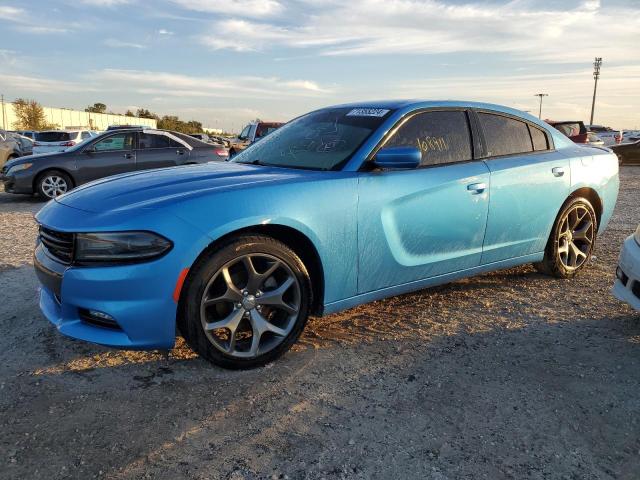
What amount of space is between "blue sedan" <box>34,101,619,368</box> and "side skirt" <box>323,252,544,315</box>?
0.01 meters

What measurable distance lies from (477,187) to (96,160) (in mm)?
8421

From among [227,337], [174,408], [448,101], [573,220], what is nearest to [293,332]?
[227,337]

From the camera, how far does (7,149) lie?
13.9 metres

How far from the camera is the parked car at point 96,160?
973 centimetres

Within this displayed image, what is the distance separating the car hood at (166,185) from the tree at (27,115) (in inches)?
2346

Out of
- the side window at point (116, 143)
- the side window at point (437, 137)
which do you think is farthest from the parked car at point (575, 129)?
the side window at point (437, 137)

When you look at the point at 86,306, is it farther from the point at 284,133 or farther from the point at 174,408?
the point at 284,133

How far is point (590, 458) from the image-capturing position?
2141mm

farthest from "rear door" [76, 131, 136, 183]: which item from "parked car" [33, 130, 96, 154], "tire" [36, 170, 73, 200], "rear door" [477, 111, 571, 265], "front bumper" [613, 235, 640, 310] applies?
"front bumper" [613, 235, 640, 310]

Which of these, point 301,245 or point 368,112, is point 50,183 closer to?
point 368,112

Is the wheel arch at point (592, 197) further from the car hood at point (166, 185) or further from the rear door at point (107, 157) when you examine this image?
the rear door at point (107, 157)

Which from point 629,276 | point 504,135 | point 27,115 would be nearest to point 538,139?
point 504,135

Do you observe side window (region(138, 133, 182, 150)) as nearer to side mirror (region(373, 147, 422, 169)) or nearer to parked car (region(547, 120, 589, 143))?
side mirror (region(373, 147, 422, 169))

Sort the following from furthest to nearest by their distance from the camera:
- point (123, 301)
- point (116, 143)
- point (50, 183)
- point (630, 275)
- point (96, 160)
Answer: point (116, 143) < point (96, 160) < point (50, 183) < point (630, 275) < point (123, 301)
